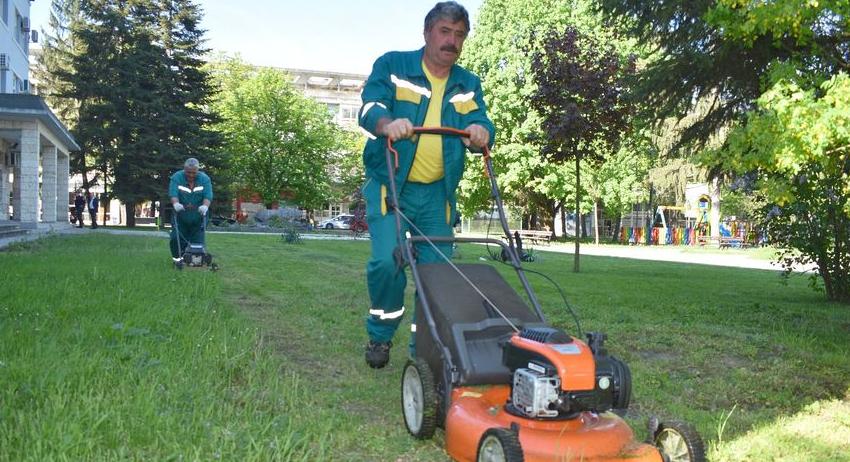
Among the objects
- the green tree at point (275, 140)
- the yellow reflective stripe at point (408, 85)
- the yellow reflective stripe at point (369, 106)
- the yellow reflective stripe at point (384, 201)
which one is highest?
the green tree at point (275, 140)

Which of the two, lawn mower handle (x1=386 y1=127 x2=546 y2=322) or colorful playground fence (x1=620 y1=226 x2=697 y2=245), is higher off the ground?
lawn mower handle (x1=386 y1=127 x2=546 y2=322)

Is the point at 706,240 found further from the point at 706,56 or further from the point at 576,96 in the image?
the point at 706,56

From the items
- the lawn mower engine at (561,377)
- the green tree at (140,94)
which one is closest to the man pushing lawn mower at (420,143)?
the lawn mower engine at (561,377)

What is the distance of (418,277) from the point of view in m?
3.77

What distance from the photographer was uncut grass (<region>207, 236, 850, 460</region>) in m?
3.80

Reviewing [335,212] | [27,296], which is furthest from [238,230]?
[335,212]

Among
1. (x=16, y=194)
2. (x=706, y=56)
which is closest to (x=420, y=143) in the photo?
(x=706, y=56)

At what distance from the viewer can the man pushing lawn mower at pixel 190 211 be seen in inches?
441

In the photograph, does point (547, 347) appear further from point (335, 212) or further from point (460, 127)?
point (335, 212)

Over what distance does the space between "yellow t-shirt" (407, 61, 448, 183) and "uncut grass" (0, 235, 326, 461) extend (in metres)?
1.47

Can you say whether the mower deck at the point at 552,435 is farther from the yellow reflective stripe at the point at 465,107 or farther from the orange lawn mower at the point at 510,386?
the yellow reflective stripe at the point at 465,107

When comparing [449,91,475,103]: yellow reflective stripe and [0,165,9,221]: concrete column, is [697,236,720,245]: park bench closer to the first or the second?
[0,165,9,221]: concrete column

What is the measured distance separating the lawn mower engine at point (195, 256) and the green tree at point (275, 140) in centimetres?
3805

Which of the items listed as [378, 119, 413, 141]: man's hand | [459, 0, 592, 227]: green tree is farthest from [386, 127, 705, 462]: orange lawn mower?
[459, 0, 592, 227]: green tree
